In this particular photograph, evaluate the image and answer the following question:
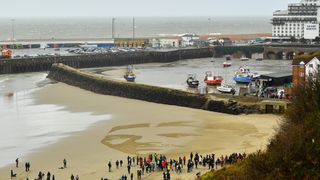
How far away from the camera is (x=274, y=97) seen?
44.8 meters

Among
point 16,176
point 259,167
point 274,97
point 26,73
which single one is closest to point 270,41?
point 26,73

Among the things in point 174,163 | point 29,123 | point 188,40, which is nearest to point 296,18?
point 188,40

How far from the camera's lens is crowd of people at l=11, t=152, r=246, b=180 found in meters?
26.8

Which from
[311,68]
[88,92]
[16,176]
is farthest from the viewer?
[88,92]

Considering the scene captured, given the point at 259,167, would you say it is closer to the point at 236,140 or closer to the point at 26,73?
the point at 236,140

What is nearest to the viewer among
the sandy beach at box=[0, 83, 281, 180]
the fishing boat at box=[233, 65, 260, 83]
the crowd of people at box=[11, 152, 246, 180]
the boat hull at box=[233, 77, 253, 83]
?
the crowd of people at box=[11, 152, 246, 180]

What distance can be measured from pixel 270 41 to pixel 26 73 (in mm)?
52835

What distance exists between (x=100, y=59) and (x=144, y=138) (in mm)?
49945

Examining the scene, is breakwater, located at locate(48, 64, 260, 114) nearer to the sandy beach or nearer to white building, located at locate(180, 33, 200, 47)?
the sandy beach

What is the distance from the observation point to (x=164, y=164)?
27.6m

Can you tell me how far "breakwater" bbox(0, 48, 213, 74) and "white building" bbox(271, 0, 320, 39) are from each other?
19.9 metres

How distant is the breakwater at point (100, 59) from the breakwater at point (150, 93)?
1259 centimetres

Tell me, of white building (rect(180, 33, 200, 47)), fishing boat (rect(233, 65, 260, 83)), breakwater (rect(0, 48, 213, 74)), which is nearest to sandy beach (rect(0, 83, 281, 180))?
fishing boat (rect(233, 65, 260, 83))

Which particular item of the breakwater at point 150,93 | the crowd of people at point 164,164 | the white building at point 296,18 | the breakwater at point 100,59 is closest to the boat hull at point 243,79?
the breakwater at point 150,93
